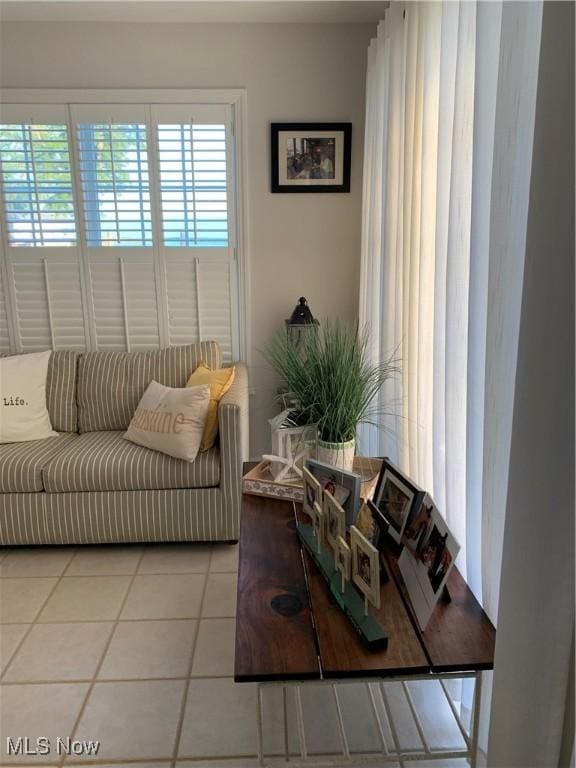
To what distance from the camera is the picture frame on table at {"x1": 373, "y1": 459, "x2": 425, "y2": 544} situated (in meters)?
1.41

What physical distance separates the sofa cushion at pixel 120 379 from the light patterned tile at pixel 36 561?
0.68m

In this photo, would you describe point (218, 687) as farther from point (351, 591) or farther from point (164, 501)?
point (164, 501)

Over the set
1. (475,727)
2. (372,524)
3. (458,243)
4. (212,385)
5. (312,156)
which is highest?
(312,156)

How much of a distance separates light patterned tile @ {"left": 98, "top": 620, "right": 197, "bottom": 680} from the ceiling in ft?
9.68

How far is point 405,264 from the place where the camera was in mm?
2152

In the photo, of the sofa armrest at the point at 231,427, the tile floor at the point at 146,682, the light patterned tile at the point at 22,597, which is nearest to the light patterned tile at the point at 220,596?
the tile floor at the point at 146,682

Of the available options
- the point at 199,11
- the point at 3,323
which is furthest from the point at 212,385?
the point at 199,11

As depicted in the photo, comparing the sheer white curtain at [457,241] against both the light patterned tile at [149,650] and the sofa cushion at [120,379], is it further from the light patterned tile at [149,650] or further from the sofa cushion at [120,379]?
the sofa cushion at [120,379]

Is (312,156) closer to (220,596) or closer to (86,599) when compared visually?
(220,596)

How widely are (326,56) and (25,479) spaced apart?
275 centimetres

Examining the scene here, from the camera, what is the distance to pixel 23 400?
9.76 ft

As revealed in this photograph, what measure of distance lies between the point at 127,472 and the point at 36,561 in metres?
0.62

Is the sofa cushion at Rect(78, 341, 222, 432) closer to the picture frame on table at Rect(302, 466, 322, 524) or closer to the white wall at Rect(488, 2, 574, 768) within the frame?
the picture frame on table at Rect(302, 466, 322, 524)

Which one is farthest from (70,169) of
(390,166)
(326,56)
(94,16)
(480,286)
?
(480,286)
